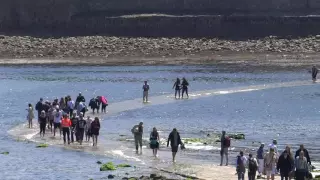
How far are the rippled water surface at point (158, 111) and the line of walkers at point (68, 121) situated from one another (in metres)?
0.93

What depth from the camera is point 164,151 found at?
40188mm

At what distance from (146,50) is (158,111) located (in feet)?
140

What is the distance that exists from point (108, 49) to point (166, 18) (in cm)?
913

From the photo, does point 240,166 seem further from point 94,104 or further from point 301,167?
point 94,104

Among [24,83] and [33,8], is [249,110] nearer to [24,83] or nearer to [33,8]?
[24,83]

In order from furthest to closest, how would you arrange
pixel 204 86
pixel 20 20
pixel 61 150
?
pixel 20 20, pixel 204 86, pixel 61 150

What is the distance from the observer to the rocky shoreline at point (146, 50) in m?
93.6

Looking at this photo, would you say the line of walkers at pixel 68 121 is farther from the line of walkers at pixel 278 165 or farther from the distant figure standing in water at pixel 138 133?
the line of walkers at pixel 278 165

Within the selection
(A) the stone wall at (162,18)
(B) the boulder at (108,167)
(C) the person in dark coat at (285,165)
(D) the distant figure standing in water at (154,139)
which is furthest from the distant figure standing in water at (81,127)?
(A) the stone wall at (162,18)

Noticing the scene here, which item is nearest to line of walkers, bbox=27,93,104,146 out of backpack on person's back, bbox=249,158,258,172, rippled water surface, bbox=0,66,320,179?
rippled water surface, bbox=0,66,320,179

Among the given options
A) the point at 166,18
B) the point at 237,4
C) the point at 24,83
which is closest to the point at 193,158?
the point at 24,83

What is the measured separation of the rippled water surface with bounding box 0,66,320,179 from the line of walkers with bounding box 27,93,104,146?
3.06 feet

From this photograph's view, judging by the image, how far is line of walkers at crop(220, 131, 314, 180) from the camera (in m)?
31.4

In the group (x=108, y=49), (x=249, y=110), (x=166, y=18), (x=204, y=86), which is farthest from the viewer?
(x=166, y=18)
